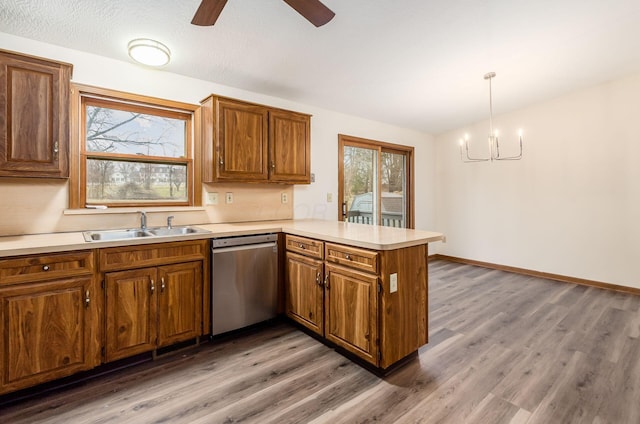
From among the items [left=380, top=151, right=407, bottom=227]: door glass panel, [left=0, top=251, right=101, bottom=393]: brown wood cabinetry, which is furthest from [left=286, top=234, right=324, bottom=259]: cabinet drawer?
[left=380, top=151, right=407, bottom=227]: door glass panel

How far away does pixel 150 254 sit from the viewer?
2.11 meters

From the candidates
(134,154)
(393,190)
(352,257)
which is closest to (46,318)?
(134,154)

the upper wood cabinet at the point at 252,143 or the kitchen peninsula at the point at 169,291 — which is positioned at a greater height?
the upper wood cabinet at the point at 252,143

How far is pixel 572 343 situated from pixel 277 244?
258 centimetres

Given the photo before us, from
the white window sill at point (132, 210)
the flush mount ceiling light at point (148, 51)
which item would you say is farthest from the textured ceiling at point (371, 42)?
the white window sill at point (132, 210)

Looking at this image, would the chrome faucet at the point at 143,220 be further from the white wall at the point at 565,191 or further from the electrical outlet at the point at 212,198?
the white wall at the point at 565,191

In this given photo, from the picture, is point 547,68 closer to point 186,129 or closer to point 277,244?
point 277,244

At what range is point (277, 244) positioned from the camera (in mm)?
2713

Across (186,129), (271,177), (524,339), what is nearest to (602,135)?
(524,339)

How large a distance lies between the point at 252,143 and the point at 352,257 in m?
1.55

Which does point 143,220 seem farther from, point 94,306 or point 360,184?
point 360,184

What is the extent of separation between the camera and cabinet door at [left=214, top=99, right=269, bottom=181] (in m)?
2.70

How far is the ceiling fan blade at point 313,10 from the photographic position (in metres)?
1.56

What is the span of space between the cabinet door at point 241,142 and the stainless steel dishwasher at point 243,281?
0.68 meters
